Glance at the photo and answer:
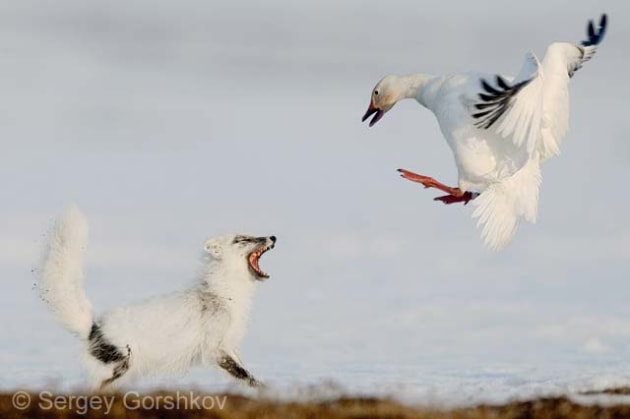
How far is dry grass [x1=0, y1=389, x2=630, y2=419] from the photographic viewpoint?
12141mm

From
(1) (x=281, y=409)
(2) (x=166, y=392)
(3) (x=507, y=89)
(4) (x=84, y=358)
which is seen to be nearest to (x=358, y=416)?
(1) (x=281, y=409)

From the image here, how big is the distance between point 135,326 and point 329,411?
3.13 meters

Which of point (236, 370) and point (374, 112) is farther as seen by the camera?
point (374, 112)

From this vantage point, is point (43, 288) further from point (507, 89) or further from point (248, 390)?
point (507, 89)

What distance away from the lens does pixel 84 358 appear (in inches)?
557

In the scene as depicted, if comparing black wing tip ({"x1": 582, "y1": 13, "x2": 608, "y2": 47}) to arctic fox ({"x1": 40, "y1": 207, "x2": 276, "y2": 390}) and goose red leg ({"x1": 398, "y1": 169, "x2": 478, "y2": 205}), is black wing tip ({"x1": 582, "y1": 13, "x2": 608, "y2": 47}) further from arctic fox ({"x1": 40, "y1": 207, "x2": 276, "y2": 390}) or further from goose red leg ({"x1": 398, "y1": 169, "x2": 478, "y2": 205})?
arctic fox ({"x1": 40, "y1": 207, "x2": 276, "y2": 390})

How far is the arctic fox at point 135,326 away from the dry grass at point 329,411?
1.18 metres

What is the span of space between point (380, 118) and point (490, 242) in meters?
4.14

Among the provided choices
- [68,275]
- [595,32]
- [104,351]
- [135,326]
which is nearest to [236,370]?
[135,326]

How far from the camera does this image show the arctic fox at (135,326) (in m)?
14.2

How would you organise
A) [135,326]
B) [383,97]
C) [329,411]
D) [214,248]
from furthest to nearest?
[383,97] → [214,248] → [135,326] → [329,411]

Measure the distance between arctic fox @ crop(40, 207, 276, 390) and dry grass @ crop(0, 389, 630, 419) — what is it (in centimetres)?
118

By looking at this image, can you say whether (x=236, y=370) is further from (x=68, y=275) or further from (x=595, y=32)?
(x=595, y=32)

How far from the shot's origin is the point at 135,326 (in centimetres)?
1433
